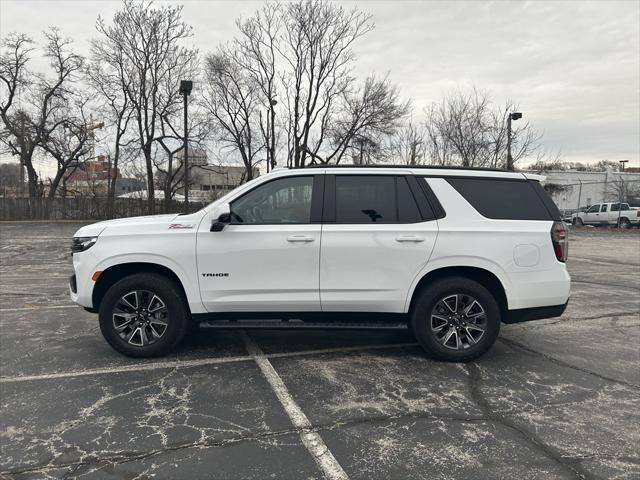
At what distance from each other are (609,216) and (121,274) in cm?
3262

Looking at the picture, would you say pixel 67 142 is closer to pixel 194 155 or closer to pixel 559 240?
pixel 194 155

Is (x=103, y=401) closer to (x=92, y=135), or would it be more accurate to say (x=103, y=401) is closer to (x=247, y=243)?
(x=247, y=243)

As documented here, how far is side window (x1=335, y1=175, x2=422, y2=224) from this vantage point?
4.50 meters

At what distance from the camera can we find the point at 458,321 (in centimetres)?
452

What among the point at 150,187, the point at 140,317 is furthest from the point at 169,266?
the point at 150,187

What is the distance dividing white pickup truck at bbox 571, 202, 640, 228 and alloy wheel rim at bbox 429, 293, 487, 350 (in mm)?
29530

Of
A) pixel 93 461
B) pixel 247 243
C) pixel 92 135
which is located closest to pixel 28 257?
pixel 247 243

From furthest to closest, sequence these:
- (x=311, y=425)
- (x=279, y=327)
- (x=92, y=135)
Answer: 1. (x=92, y=135)
2. (x=279, y=327)
3. (x=311, y=425)

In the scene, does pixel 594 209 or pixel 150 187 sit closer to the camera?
pixel 594 209

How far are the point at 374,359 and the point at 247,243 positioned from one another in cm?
177

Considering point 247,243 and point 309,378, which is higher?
point 247,243

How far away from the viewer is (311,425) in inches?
131

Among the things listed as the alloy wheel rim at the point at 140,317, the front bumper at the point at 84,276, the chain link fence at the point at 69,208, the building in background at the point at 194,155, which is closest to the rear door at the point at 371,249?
the alloy wheel rim at the point at 140,317

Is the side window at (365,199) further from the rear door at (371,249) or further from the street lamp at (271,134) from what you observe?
the street lamp at (271,134)
